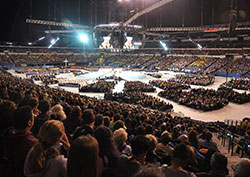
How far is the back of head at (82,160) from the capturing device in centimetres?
196

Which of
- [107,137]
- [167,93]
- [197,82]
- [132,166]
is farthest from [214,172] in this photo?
[197,82]

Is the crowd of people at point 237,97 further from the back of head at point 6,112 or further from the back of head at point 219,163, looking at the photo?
the back of head at point 6,112

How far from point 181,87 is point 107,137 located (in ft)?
98.2

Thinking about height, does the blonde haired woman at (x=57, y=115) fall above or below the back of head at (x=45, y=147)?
below

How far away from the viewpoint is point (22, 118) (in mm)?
3064

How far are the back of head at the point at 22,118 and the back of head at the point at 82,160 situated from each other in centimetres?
144

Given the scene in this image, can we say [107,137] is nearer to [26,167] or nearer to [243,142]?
[26,167]

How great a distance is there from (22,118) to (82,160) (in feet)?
5.27

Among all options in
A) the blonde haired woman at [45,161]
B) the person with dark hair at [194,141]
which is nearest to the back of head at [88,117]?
the blonde haired woman at [45,161]

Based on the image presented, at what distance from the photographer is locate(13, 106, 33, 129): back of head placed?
3.04m

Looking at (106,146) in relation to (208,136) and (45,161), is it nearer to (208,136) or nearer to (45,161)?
(45,161)

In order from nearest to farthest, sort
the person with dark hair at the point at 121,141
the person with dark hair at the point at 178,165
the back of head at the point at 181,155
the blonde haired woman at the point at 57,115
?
the person with dark hair at the point at 178,165 → the back of head at the point at 181,155 → the person with dark hair at the point at 121,141 → the blonde haired woman at the point at 57,115

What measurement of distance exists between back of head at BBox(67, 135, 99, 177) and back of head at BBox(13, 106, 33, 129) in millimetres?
1441

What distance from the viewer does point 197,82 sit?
35.4 metres
